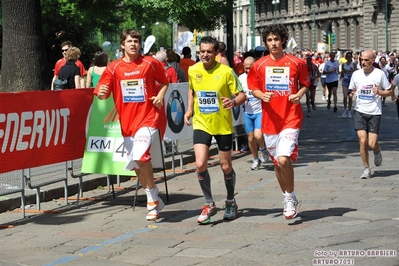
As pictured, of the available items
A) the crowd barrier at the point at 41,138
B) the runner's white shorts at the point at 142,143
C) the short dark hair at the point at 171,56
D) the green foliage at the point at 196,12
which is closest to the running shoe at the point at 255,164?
the crowd barrier at the point at 41,138

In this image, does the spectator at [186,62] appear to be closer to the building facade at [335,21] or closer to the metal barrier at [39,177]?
the metal barrier at [39,177]

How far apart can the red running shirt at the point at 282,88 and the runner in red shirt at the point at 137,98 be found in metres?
1.12

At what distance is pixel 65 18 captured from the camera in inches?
1180

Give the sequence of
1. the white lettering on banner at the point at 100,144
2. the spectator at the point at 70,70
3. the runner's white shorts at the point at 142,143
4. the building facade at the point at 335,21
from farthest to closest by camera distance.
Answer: the building facade at the point at 335,21 < the spectator at the point at 70,70 < the white lettering on banner at the point at 100,144 < the runner's white shorts at the point at 142,143

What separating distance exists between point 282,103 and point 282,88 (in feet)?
0.47

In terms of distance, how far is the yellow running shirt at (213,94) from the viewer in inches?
376

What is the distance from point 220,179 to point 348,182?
1.77 metres

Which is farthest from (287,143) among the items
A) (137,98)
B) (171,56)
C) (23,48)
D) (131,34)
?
(23,48)

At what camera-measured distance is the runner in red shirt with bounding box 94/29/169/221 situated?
9.95 meters

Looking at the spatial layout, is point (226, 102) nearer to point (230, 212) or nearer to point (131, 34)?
point (230, 212)

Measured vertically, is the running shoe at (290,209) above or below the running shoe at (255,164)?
above

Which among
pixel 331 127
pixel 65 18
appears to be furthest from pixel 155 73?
pixel 65 18

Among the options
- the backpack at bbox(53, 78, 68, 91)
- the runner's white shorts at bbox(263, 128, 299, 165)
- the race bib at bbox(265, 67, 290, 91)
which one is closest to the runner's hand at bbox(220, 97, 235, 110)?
the race bib at bbox(265, 67, 290, 91)

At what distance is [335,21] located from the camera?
338ft
